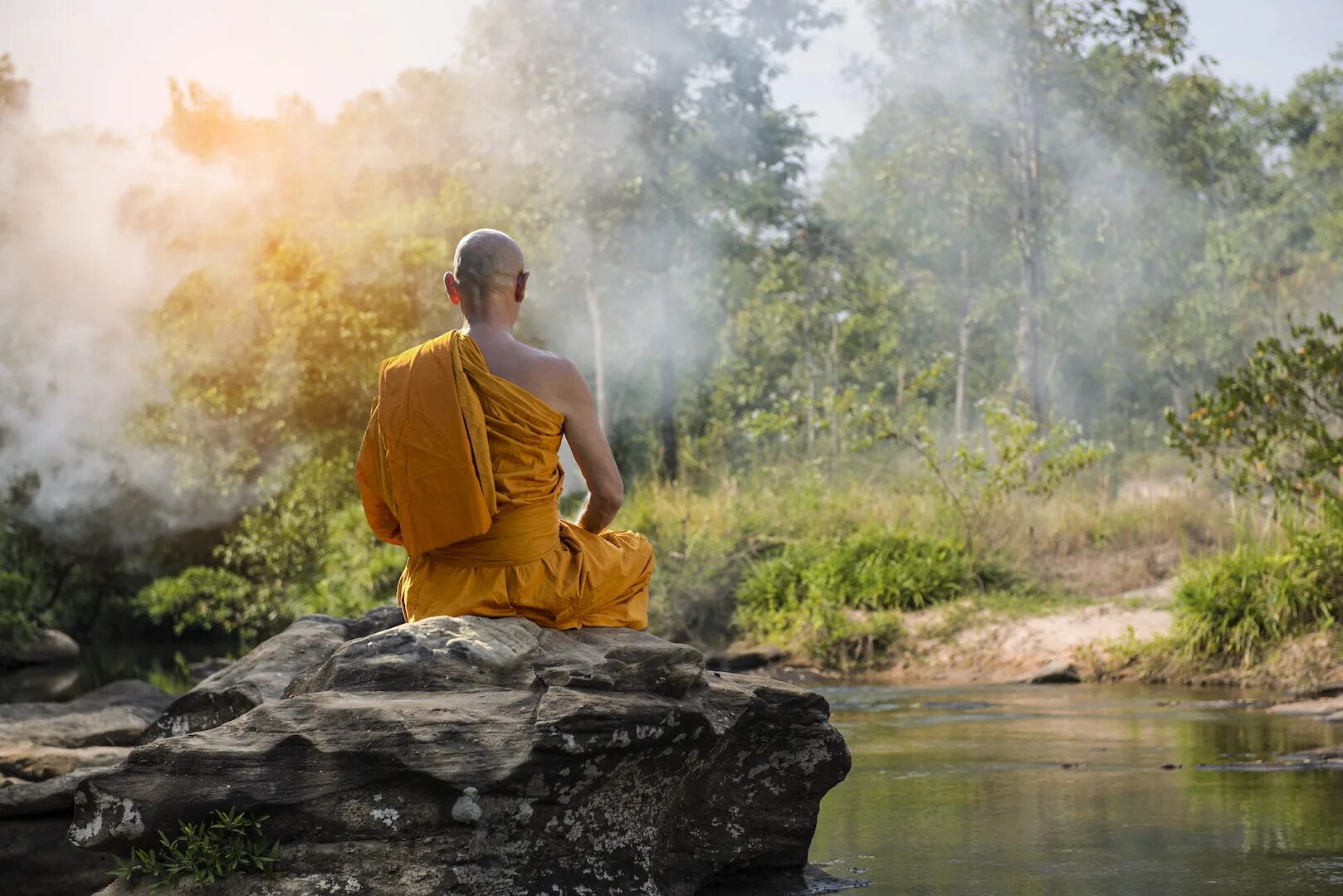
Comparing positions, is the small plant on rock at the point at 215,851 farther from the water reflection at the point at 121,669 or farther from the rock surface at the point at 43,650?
the rock surface at the point at 43,650

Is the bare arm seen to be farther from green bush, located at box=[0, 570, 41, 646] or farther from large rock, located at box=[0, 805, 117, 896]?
green bush, located at box=[0, 570, 41, 646]

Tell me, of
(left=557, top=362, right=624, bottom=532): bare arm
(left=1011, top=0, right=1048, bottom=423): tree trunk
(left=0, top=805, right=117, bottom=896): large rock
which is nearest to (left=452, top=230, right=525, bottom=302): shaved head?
(left=557, top=362, right=624, bottom=532): bare arm

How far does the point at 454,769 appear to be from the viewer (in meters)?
3.45

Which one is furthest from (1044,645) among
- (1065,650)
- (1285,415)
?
(1285,415)

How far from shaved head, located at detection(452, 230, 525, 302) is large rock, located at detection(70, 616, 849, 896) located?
1.01 metres

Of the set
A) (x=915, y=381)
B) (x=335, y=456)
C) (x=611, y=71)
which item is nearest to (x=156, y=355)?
(x=335, y=456)

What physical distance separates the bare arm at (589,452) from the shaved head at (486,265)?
1.04 ft

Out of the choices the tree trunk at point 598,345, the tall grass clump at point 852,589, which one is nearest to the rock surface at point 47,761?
the tall grass clump at point 852,589

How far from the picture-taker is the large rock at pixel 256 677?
16.3ft

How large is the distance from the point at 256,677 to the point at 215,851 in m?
1.67

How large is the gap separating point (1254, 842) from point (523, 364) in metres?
2.80

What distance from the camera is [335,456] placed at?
1927cm

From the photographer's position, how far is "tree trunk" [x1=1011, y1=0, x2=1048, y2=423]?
2055 cm

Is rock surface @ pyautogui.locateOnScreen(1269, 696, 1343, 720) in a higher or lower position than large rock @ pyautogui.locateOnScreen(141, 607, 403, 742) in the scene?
lower
